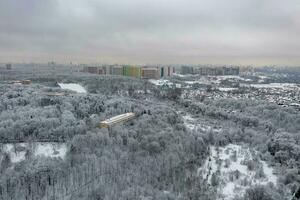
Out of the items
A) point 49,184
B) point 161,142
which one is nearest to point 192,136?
point 161,142

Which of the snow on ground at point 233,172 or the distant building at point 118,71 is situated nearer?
the snow on ground at point 233,172

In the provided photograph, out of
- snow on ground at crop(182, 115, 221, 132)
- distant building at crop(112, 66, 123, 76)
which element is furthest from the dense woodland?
distant building at crop(112, 66, 123, 76)

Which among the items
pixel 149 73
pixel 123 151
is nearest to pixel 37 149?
pixel 123 151

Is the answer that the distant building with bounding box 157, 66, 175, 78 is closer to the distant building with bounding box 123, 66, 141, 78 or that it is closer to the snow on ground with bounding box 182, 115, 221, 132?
the distant building with bounding box 123, 66, 141, 78

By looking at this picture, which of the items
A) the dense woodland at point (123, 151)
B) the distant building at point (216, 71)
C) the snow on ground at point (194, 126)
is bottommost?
the snow on ground at point (194, 126)

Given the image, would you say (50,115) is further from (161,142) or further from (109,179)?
(109,179)

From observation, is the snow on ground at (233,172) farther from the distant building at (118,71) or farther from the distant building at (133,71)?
the distant building at (118,71)

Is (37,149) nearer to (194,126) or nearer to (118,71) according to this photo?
(194,126)

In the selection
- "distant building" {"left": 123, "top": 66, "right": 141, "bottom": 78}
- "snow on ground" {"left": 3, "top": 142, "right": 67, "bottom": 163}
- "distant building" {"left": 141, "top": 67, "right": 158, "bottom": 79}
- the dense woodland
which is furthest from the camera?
"distant building" {"left": 123, "top": 66, "right": 141, "bottom": 78}

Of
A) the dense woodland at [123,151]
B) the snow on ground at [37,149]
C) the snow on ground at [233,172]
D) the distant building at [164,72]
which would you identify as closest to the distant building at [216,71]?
the distant building at [164,72]
